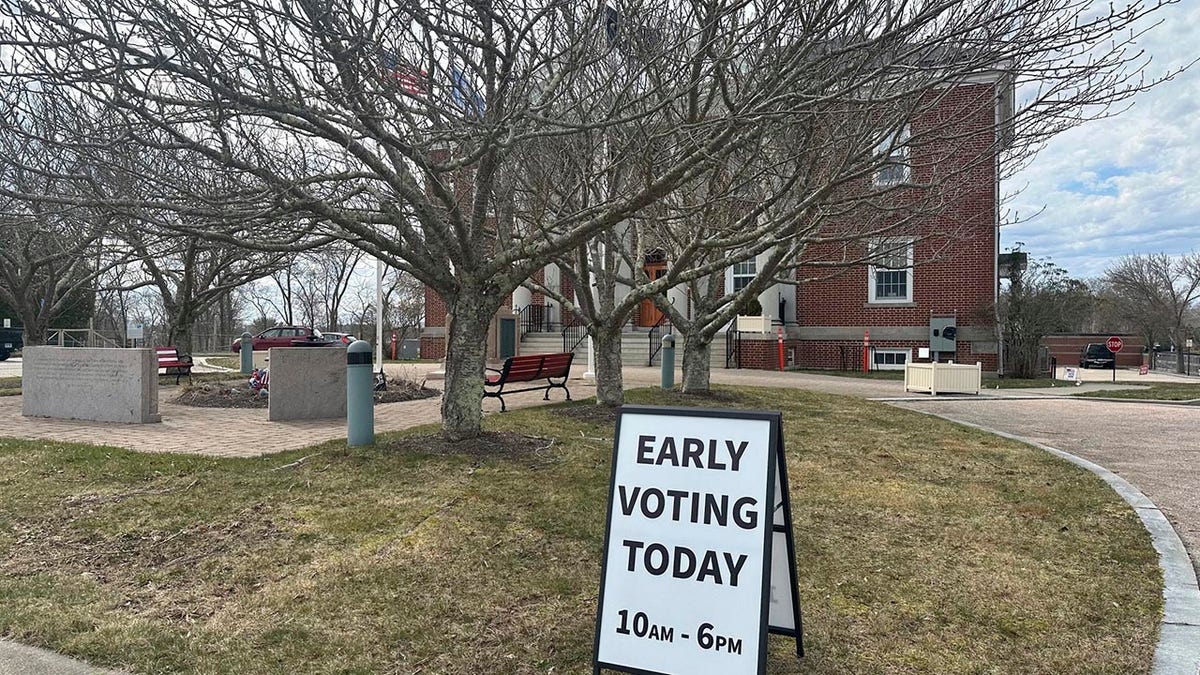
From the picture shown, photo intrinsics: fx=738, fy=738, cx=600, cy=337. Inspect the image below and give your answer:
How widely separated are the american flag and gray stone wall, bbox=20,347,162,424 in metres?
5.91

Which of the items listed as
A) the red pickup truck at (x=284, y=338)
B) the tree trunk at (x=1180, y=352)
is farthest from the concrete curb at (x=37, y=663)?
the tree trunk at (x=1180, y=352)

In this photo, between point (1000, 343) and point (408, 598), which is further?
point (1000, 343)

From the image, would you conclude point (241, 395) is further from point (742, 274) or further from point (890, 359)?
point (890, 359)

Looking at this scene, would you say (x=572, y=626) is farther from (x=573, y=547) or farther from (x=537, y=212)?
(x=537, y=212)

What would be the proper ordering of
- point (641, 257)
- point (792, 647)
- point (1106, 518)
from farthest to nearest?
point (641, 257)
point (1106, 518)
point (792, 647)

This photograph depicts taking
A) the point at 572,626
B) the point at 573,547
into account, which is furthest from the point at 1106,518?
the point at 572,626

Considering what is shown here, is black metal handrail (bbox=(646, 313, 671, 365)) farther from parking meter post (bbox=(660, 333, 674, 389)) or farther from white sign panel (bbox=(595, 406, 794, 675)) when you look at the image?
white sign panel (bbox=(595, 406, 794, 675))

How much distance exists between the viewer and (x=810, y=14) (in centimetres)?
569

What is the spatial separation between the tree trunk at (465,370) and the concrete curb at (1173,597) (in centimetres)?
546

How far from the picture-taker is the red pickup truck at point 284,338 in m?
27.9

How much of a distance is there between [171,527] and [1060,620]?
5378mm

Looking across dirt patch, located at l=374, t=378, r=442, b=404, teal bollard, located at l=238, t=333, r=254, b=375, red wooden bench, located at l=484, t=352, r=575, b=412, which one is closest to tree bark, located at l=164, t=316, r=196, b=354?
teal bollard, located at l=238, t=333, r=254, b=375

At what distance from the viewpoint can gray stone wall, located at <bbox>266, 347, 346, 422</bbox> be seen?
1027cm

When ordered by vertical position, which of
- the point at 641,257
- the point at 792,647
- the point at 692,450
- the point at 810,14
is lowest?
the point at 792,647
